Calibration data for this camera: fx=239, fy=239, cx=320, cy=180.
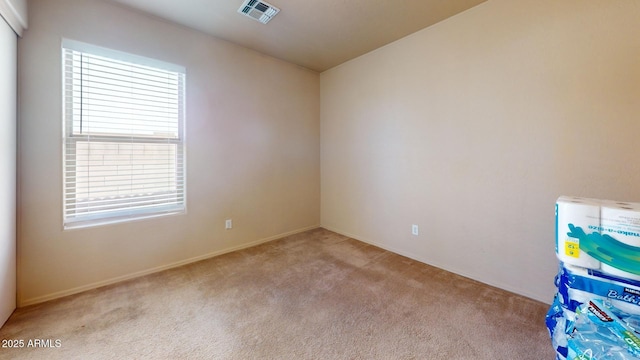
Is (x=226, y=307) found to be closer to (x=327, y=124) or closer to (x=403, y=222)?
(x=403, y=222)

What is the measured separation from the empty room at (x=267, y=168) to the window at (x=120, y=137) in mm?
16

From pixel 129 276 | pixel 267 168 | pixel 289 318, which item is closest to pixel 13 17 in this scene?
pixel 129 276

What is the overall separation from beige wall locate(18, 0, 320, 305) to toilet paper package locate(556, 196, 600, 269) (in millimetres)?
3041

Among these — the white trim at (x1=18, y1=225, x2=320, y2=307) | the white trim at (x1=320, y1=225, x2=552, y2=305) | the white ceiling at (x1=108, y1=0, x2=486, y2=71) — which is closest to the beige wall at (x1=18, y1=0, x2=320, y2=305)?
the white trim at (x1=18, y1=225, x2=320, y2=307)

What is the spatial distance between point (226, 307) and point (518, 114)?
10.0 feet

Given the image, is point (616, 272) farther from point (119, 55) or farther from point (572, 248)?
point (119, 55)

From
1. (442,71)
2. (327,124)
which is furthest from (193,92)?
(442,71)

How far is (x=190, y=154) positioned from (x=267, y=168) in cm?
104

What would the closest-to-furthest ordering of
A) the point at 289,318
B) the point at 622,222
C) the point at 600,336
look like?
the point at 600,336 < the point at 622,222 < the point at 289,318

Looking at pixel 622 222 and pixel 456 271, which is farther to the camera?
pixel 456 271

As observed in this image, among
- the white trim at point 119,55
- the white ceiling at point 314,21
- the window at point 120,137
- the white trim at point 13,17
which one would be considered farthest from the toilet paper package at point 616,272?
the white trim at point 13,17

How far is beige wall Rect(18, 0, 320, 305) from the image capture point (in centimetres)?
200

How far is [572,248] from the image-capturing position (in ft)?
4.46

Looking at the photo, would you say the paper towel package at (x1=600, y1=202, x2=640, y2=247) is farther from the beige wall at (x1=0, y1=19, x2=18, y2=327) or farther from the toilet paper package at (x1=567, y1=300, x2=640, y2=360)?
the beige wall at (x1=0, y1=19, x2=18, y2=327)
